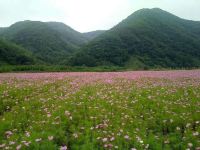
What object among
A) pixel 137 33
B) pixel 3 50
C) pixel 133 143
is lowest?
pixel 133 143

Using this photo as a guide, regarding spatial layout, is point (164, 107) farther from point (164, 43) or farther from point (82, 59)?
point (164, 43)

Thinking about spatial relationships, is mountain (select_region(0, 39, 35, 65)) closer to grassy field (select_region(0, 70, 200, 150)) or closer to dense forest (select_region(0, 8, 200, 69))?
dense forest (select_region(0, 8, 200, 69))

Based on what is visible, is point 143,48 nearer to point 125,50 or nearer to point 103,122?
point 125,50

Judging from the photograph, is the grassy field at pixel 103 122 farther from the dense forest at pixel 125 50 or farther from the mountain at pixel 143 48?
the mountain at pixel 143 48

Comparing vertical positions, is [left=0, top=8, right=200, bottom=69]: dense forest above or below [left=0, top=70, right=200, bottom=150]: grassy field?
above

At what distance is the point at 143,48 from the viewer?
155 metres

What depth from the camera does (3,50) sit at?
122 meters

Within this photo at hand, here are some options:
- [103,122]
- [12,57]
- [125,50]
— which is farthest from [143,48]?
[103,122]

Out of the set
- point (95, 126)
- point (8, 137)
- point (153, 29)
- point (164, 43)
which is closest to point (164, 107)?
point (95, 126)

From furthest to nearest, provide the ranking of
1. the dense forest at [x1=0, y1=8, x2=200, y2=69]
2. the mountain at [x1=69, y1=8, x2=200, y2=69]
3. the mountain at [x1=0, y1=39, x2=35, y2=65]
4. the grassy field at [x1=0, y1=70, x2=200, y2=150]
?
the mountain at [x1=69, y1=8, x2=200, y2=69], the dense forest at [x1=0, y1=8, x2=200, y2=69], the mountain at [x1=0, y1=39, x2=35, y2=65], the grassy field at [x1=0, y1=70, x2=200, y2=150]

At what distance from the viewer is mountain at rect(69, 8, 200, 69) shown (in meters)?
135

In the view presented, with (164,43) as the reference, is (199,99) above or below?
below

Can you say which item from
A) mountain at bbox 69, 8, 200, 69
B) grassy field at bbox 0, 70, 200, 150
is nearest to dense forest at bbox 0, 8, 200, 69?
mountain at bbox 69, 8, 200, 69

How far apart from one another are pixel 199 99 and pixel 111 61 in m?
121
